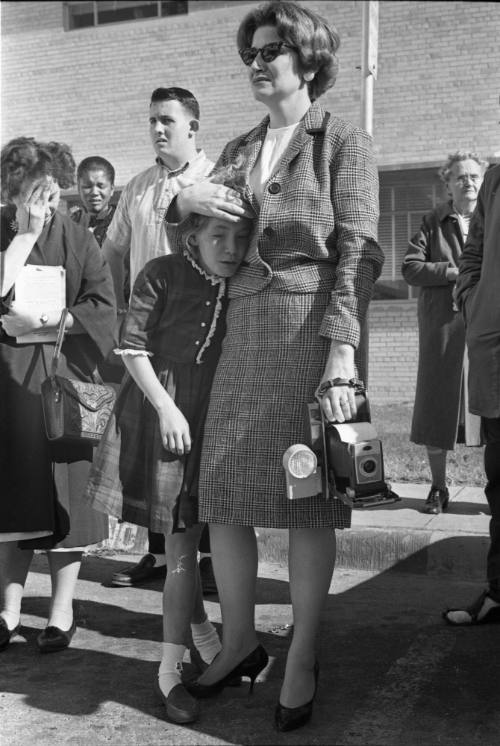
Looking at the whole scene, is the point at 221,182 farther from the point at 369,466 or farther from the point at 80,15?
the point at 80,15

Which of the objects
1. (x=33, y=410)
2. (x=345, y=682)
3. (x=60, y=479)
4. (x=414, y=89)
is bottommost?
(x=345, y=682)

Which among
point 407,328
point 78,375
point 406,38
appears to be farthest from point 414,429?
point 406,38

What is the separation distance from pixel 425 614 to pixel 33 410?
1902 mm

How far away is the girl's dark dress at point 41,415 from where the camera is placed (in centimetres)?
364

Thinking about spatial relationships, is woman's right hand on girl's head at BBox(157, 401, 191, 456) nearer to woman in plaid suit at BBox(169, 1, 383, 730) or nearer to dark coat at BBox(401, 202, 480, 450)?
woman in plaid suit at BBox(169, 1, 383, 730)

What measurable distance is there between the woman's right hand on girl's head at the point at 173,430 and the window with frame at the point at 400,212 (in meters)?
10.8

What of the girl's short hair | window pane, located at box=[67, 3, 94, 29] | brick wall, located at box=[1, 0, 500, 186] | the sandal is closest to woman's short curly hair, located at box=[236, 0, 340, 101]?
the girl's short hair

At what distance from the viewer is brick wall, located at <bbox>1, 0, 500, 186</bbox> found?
12734mm

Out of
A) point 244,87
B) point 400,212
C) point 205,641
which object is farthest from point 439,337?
point 244,87

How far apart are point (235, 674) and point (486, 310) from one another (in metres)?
1.56

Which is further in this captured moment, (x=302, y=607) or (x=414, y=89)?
(x=414, y=89)

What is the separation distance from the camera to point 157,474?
2.91 m

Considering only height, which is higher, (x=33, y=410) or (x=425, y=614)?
(x=33, y=410)

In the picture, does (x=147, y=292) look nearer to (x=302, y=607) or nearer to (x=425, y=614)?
(x=302, y=607)
